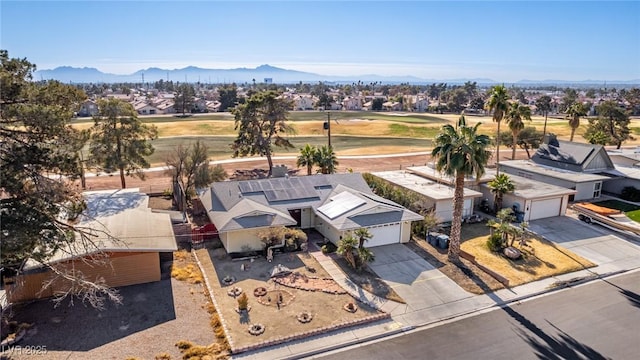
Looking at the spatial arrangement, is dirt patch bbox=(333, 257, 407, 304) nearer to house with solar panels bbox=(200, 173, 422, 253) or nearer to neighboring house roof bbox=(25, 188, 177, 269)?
house with solar panels bbox=(200, 173, 422, 253)

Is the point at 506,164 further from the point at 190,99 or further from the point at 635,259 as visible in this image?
the point at 190,99

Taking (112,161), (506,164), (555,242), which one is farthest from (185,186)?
(506,164)

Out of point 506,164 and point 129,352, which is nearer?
point 129,352

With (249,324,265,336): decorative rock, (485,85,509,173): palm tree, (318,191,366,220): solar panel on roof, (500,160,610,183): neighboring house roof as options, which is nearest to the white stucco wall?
(318,191,366,220): solar panel on roof

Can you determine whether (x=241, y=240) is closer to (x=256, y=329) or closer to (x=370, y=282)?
(x=370, y=282)

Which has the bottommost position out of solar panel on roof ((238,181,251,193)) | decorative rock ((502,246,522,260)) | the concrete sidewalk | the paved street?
the paved street
